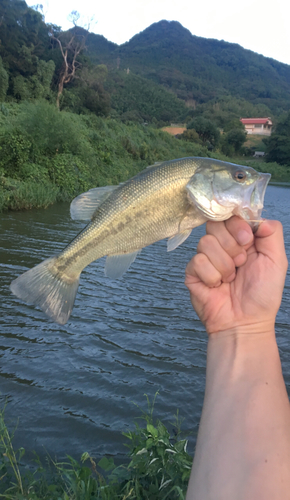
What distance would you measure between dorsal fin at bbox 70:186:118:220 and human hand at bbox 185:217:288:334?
689mm

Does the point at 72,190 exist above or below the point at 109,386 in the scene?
above

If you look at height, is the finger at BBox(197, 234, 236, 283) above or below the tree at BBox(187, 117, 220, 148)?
below

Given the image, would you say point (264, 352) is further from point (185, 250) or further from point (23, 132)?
point (23, 132)

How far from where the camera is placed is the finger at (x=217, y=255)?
2.01 meters

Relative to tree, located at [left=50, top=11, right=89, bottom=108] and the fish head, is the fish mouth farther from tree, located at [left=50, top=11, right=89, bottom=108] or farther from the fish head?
tree, located at [left=50, top=11, right=89, bottom=108]

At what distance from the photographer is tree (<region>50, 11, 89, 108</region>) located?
4500 cm

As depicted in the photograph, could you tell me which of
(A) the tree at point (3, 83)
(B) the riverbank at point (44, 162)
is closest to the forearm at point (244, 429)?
(B) the riverbank at point (44, 162)

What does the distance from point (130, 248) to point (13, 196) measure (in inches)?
546

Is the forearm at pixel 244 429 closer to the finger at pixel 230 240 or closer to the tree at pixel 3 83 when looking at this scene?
the finger at pixel 230 240

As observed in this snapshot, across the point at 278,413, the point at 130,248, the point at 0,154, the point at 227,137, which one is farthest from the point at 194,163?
the point at 227,137

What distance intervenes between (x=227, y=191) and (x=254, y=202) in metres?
0.17

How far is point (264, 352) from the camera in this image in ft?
6.21

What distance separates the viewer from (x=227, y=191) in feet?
6.95

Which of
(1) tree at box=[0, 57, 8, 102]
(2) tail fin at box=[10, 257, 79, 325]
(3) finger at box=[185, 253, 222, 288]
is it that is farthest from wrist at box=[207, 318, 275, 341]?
(1) tree at box=[0, 57, 8, 102]
